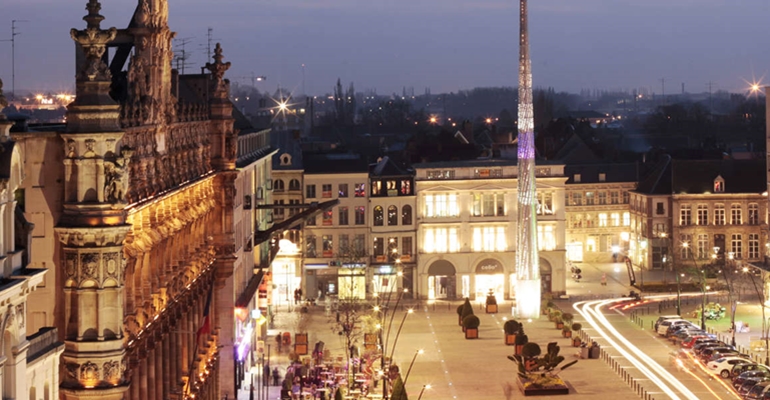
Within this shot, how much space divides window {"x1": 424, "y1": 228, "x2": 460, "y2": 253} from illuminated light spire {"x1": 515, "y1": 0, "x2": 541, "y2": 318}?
39.3 feet

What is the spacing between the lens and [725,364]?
77.7 metres

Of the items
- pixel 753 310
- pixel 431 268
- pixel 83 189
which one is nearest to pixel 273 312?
pixel 431 268

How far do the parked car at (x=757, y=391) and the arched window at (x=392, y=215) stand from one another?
160 feet

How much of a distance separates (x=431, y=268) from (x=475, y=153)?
40.5 metres

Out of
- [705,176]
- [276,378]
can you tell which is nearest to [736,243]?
[705,176]

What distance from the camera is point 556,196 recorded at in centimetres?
11812

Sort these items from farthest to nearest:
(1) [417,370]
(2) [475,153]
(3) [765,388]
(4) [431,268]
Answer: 1. (2) [475,153]
2. (4) [431,268]
3. (1) [417,370]
4. (3) [765,388]

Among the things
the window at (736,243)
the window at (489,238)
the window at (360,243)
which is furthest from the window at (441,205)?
the window at (736,243)

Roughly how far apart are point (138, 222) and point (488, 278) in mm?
75148

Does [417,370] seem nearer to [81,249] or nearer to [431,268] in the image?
[431,268]

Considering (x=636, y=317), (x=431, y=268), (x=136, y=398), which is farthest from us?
(x=431, y=268)

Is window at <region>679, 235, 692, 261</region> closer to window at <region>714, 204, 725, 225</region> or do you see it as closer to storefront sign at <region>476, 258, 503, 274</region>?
window at <region>714, 204, 725, 225</region>

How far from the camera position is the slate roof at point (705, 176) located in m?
131

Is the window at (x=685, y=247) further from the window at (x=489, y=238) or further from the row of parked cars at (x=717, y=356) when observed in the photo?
the row of parked cars at (x=717, y=356)
